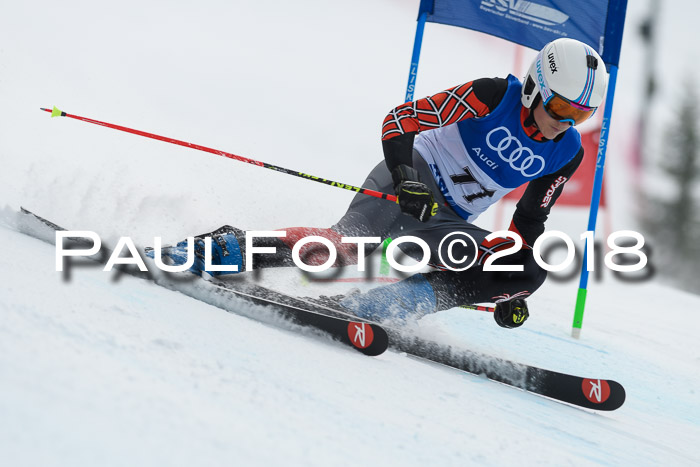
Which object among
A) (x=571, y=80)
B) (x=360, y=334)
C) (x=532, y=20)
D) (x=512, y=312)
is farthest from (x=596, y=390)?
(x=532, y=20)

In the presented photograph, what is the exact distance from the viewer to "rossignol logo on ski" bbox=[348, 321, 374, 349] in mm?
1914

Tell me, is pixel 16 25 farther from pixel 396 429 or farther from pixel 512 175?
pixel 396 429

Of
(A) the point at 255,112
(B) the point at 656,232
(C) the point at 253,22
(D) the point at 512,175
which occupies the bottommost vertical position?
(B) the point at 656,232

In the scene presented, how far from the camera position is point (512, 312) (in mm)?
2504

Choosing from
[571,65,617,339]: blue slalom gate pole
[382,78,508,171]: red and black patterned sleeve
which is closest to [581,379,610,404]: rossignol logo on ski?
[382,78,508,171]: red and black patterned sleeve

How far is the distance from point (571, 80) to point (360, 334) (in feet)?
3.96

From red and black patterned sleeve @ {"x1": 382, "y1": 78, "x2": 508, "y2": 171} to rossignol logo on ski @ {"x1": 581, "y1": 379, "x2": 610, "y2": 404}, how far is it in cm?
102

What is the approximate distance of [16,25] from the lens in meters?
9.73

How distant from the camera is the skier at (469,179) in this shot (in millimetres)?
2328

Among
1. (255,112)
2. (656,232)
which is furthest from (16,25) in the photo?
(656,232)

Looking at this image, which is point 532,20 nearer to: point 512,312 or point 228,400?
point 512,312

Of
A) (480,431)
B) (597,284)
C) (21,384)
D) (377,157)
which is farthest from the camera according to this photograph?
(377,157)

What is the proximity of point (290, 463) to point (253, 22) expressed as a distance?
17720mm

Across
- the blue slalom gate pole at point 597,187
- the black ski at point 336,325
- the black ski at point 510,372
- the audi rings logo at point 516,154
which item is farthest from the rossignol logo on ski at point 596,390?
the blue slalom gate pole at point 597,187
